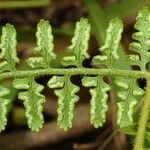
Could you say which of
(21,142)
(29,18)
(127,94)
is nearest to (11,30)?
(127,94)

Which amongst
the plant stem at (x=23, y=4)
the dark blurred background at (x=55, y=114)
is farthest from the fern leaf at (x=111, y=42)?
the plant stem at (x=23, y=4)

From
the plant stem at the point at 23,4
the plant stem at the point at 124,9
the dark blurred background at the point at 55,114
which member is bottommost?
the dark blurred background at the point at 55,114

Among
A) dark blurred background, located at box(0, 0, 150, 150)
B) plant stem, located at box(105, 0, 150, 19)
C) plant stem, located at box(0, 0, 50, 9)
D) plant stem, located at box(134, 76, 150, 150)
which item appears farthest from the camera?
plant stem, located at box(0, 0, 50, 9)

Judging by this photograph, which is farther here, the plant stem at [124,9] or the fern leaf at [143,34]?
the plant stem at [124,9]

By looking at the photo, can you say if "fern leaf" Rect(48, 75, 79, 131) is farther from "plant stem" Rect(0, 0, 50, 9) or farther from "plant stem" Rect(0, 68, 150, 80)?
"plant stem" Rect(0, 0, 50, 9)

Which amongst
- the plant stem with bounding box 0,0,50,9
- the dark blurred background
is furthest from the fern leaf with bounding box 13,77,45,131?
the plant stem with bounding box 0,0,50,9

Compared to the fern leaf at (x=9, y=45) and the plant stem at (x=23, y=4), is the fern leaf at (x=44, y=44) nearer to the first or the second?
the fern leaf at (x=9, y=45)

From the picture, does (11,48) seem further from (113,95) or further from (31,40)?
(31,40)
